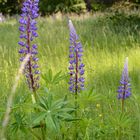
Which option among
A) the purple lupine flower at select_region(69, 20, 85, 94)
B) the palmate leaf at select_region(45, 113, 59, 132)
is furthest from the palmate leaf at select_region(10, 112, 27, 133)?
the purple lupine flower at select_region(69, 20, 85, 94)

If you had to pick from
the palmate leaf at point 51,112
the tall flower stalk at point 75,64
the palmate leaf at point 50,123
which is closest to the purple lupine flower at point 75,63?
the tall flower stalk at point 75,64

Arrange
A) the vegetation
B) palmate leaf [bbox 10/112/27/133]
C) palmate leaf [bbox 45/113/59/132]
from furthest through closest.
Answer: the vegetation → palmate leaf [bbox 10/112/27/133] → palmate leaf [bbox 45/113/59/132]

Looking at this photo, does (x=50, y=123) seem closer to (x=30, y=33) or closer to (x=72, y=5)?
(x=30, y=33)

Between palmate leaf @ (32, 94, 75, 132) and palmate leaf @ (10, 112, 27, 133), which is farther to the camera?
palmate leaf @ (10, 112, 27, 133)

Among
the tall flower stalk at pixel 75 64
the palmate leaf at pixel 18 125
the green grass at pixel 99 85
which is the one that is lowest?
the green grass at pixel 99 85

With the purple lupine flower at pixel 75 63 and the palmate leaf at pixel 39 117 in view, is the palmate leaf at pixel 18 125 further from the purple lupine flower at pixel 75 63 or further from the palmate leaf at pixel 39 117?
the purple lupine flower at pixel 75 63

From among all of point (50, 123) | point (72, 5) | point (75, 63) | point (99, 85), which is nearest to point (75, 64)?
point (75, 63)

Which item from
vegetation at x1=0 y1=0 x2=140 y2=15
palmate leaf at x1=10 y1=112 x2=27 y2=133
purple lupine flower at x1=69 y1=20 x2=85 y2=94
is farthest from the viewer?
vegetation at x1=0 y1=0 x2=140 y2=15

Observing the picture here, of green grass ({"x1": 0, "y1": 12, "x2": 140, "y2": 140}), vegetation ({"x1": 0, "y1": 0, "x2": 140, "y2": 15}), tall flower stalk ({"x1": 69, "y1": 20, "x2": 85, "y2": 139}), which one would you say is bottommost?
green grass ({"x1": 0, "y1": 12, "x2": 140, "y2": 140})

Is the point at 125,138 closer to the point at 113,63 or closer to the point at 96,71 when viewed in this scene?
the point at 96,71

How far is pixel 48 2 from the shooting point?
2398 centimetres

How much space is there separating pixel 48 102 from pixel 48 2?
74.4ft

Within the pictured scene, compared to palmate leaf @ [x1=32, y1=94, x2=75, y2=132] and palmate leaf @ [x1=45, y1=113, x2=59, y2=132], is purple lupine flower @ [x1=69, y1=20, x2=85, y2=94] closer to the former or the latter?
palmate leaf @ [x1=32, y1=94, x2=75, y2=132]

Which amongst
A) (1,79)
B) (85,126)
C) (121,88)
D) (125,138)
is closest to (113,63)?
(1,79)
